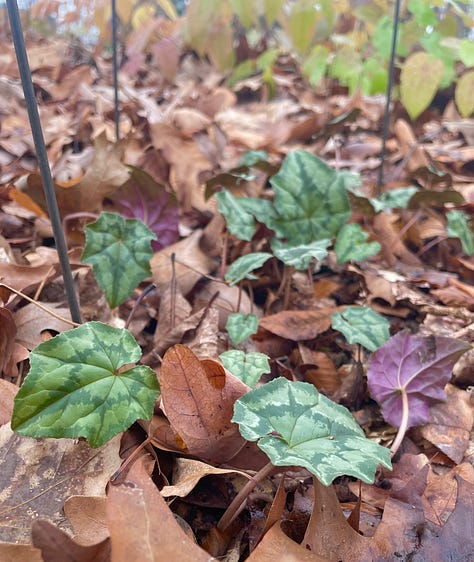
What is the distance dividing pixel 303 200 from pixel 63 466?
0.78 meters

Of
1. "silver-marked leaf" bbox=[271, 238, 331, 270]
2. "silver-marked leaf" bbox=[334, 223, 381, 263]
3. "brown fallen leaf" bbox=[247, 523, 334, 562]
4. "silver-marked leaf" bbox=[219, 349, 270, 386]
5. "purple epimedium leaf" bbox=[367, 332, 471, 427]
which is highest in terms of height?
"silver-marked leaf" bbox=[271, 238, 331, 270]

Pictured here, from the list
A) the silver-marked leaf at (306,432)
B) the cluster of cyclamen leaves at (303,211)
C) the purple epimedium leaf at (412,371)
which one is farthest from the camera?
Answer: the cluster of cyclamen leaves at (303,211)

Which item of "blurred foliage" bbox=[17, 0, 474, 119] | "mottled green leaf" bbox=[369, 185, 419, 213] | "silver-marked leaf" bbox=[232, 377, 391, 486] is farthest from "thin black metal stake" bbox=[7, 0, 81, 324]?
"blurred foliage" bbox=[17, 0, 474, 119]

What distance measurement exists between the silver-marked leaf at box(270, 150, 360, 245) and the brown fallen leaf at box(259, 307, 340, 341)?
0.18 m

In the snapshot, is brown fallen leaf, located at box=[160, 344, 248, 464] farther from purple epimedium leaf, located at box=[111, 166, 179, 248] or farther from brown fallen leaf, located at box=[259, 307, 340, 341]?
purple epimedium leaf, located at box=[111, 166, 179, 248]

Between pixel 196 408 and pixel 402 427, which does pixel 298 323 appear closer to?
pixel 402 427

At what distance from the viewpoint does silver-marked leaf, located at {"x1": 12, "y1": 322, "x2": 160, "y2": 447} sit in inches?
26.7

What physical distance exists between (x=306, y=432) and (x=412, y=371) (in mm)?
354

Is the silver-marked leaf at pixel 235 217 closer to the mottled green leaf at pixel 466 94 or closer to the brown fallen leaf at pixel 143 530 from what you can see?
the brown fallen leaf at pixel 143 530

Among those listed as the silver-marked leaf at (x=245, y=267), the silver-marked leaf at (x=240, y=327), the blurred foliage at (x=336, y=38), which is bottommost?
the silver-marked leaf at (x=240, y=327)

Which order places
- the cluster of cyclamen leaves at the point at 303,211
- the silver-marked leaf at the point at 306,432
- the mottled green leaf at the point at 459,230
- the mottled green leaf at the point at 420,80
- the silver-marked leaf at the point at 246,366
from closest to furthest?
the silver-marked leaf at the point at 306,432 < the silver-marked leaf at the point at 246,366 < the cluster of cyclamen leaves at the point at 303,211 < the mottled green leaf at the point at 459,230 < the mottled green leaf at the point at 420,80

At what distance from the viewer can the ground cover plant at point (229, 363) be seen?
666 millimetres

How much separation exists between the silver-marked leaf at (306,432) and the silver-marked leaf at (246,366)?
0.07m

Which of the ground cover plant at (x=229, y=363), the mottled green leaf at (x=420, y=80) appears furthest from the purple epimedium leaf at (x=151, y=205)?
the mottled green leaf at (x=420, y=80)
